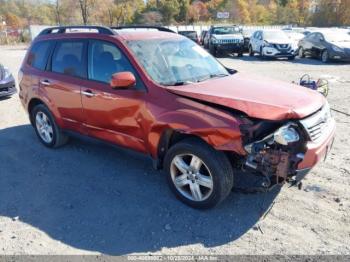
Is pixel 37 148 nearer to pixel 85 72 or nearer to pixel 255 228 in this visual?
pixel 85 72

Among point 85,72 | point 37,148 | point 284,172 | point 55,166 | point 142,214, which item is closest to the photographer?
point 284,172

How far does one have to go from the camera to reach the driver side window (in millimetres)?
4219

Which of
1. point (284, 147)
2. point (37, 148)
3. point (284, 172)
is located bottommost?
point (37, 148)

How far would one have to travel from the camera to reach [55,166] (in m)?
5.06

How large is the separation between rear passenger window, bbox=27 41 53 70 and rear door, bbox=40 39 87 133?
0.17 metres

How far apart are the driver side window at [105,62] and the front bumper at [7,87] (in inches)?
222

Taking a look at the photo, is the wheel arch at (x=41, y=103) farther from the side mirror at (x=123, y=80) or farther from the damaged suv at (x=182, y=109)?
the side mirror at (x=123, y=80)

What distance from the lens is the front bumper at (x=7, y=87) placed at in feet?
30.1

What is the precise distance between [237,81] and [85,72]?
6.58ft

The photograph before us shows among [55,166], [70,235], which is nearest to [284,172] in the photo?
[70,235]

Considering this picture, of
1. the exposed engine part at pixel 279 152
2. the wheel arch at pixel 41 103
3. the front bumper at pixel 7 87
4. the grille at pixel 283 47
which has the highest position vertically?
the exposed engine part at pixel 279 152

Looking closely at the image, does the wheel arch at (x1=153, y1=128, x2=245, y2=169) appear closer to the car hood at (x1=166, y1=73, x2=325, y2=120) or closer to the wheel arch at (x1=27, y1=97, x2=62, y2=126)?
the car hood at (x1=166, y1=73, x2=325, y2=120)

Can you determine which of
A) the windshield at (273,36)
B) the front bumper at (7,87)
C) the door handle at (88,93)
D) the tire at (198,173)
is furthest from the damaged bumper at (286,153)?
the windshield at (273,36)

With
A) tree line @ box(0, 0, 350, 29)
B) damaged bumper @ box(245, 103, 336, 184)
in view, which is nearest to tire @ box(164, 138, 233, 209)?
damaged bumper @ box(245, 103, 336, 184)
